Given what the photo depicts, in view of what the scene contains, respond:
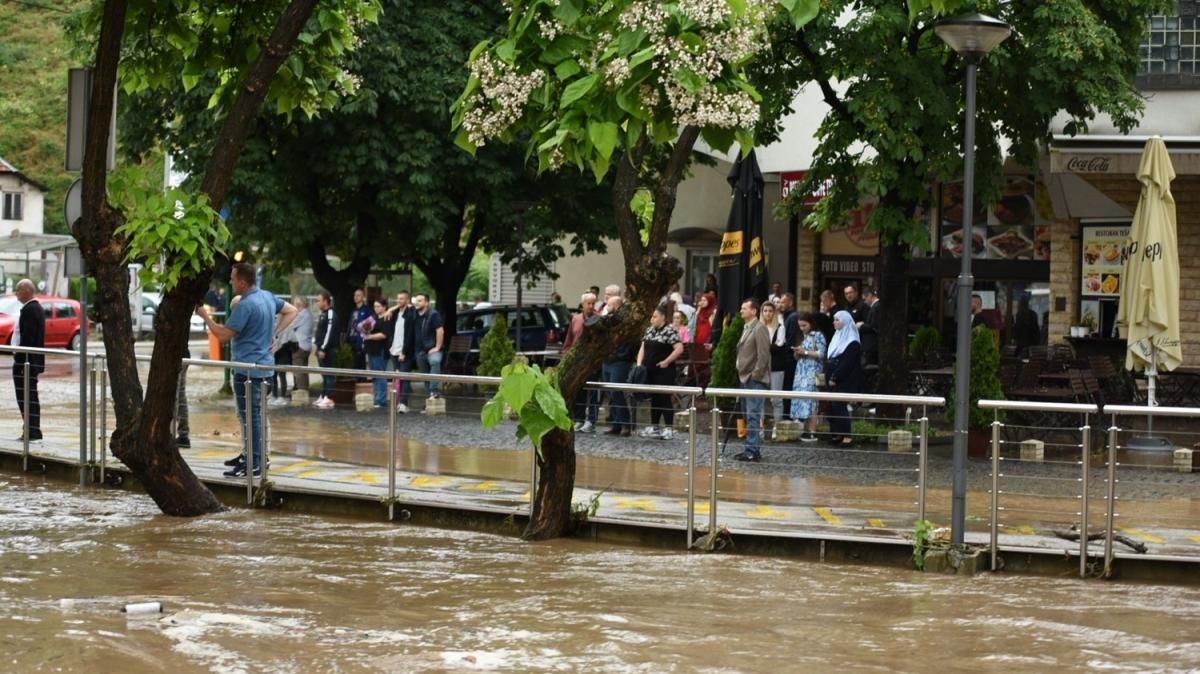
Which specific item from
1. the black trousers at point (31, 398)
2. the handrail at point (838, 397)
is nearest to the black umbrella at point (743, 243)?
the black trousers at point (31, 398)

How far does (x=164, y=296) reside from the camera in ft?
44.3

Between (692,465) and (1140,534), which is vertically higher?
(692,465)

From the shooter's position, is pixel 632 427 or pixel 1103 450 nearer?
pixel 1103 450

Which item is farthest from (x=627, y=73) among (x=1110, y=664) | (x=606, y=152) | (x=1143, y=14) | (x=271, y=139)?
(x=271, y=139)

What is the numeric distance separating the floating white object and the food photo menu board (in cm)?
2043

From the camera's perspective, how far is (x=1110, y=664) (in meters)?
9.30

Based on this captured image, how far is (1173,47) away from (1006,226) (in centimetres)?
549

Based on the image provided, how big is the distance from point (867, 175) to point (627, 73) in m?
10.6

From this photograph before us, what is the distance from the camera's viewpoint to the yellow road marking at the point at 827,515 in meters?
12.7

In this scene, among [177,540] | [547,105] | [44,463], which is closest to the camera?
[547,105]

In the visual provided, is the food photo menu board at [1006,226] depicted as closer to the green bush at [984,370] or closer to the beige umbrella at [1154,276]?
the beige umbrella at [1154,276]

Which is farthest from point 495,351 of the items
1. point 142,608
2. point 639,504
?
point 142,608

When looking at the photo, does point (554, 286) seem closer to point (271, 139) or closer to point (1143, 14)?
point (271, 139)

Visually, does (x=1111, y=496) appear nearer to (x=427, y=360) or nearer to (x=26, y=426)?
(x=26, y=426)
